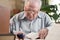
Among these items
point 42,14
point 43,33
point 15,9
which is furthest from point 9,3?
point 43,33

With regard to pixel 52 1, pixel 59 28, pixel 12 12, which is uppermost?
pixel 52 1

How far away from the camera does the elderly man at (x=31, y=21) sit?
1060 mm

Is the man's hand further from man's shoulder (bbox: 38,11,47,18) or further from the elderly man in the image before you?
man's shoulder (bbox: 38,11,47,18)

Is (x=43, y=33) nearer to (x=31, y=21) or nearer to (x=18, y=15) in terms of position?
(x=31, y=21)

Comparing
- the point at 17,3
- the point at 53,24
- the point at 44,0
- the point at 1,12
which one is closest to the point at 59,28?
the point at 53,24

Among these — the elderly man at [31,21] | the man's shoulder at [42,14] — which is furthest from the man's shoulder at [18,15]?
the man's shoulder at [42,14]

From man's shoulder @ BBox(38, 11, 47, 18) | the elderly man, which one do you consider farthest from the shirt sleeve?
man's shoulder @ BBox(38, 11, 47, 18)

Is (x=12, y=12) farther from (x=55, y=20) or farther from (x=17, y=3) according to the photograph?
(x=55, y=20)

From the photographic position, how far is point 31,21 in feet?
3.53

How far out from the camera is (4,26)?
3.39 ft

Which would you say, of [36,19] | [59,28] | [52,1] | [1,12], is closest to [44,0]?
[52,1]

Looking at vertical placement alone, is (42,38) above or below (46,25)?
below

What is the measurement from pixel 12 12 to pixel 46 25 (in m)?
0.34

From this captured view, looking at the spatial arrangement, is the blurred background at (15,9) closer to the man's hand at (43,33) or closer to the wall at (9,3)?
the wall at (9,3)
